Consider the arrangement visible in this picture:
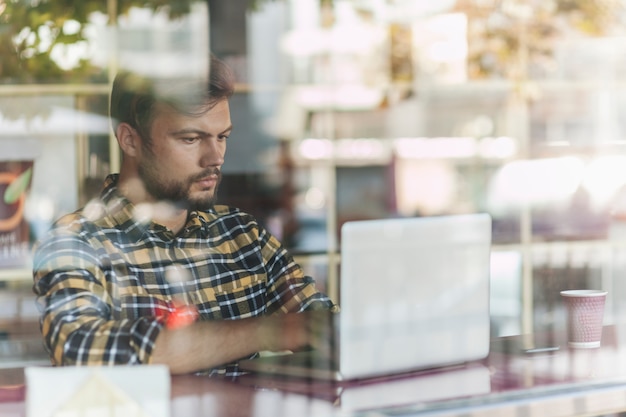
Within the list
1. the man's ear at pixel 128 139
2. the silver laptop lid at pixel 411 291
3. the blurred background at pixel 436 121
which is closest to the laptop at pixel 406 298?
the silver laptop lid at pixel 411 291

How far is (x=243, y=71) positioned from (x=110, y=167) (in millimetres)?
1126

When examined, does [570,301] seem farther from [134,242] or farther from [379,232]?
[134,242]

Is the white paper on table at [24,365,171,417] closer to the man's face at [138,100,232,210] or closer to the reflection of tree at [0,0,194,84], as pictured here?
the man's face at [138,100,232,210]

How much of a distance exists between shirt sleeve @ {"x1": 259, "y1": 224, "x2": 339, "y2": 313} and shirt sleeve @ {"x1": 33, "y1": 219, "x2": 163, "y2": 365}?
0.62 m

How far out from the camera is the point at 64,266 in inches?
86.4

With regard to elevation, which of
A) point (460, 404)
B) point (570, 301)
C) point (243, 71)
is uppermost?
point (243, 71)

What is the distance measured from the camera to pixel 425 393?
1.79 m

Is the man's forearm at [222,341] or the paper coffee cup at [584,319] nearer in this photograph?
the man's forearm at [222,341]

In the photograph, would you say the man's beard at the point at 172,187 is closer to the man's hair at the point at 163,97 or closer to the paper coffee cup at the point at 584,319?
the man's hair at the point at 163,97

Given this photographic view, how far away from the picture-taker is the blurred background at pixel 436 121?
4730 millimetres

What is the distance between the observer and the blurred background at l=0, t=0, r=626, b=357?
4.73 metres

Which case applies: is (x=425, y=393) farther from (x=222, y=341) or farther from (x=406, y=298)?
(x=222, y=341)

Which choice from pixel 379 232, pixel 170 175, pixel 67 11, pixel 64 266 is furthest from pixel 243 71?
pixel 379 232

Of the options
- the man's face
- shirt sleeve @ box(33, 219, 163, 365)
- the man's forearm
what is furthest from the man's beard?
the man's forearm
